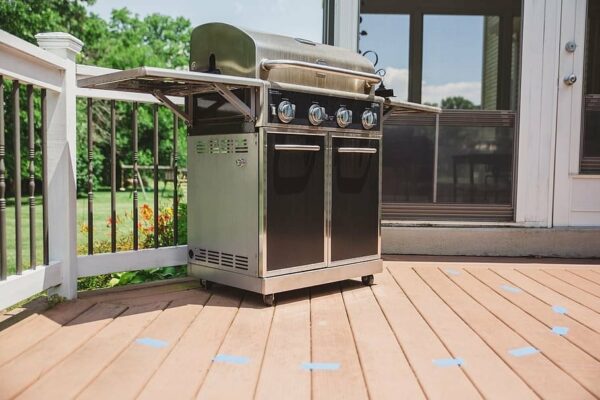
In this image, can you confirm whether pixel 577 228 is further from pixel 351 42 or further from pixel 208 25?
pixel 208 25

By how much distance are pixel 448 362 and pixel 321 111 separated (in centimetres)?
134

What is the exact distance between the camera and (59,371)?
177cm

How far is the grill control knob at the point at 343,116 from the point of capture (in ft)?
9.31

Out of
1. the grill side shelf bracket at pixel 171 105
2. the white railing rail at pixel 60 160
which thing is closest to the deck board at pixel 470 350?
the grill side shelf bracket at pixel 171 105

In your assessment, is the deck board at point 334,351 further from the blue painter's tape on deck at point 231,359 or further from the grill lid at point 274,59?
the grill lid at point 274,59

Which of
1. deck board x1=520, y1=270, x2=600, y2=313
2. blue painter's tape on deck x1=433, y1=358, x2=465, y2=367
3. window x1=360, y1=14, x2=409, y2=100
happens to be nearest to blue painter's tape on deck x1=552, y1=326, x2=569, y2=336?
deck board x1=520, y1=270, x2=600, y2=313

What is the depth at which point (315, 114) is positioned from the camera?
8.91 ft

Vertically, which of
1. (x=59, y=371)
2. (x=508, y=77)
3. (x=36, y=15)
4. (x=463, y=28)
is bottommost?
(x=59, y=371)

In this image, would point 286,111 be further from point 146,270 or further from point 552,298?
point 552,298

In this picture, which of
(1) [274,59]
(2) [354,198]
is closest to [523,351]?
(2) [354,198]

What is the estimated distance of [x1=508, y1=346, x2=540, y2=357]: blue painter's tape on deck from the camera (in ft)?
6.56

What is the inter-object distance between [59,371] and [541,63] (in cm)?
364

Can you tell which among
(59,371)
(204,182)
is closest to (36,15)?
(204,182)

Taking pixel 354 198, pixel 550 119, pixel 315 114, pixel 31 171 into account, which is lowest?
pixel 354 198
